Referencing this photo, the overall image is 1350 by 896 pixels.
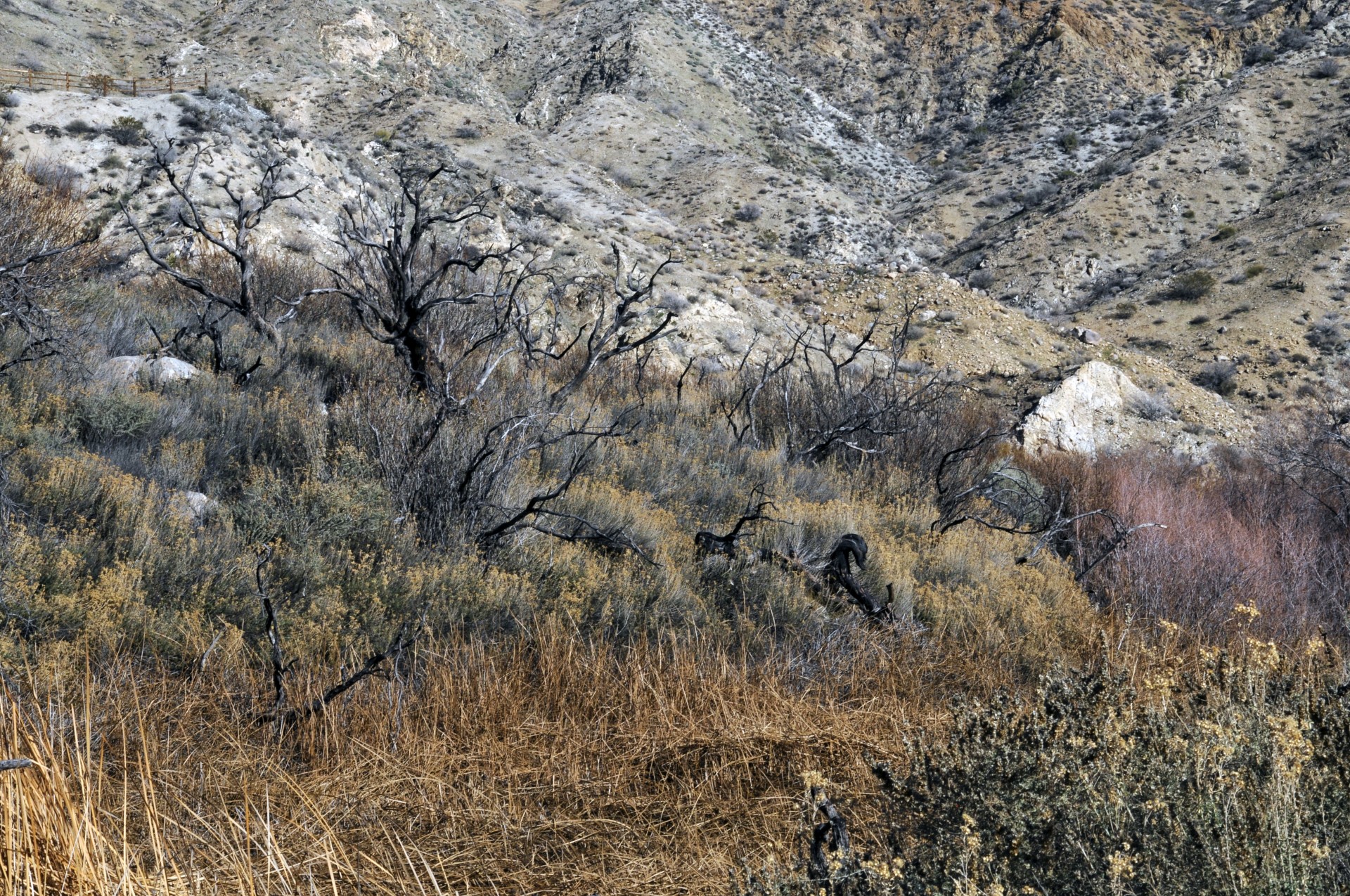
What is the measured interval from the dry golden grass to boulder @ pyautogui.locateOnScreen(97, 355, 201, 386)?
4389 mm

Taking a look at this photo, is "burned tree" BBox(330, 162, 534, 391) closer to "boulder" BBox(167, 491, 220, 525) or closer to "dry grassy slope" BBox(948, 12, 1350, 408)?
"boulder" BBox(167, 491, 220, 525)

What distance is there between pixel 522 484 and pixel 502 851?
3.61 m

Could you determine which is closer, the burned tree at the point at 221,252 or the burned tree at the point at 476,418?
the burned tree at the point at 476,418

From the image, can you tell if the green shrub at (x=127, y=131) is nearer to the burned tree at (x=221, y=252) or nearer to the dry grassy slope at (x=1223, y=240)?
the burned tree at (x=221, y=252)

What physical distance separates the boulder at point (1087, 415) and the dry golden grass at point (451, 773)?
37.3ft

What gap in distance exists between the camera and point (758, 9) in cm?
5262

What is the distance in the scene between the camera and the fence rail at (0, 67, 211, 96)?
20.3m

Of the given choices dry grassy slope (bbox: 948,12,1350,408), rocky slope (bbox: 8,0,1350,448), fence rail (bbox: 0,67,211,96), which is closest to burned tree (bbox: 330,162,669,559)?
rocky slope (bbox: 8,0,1350,448)

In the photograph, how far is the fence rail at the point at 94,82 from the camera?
2033 cm

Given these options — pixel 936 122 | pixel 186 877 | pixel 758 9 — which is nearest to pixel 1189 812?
pixel 186 877

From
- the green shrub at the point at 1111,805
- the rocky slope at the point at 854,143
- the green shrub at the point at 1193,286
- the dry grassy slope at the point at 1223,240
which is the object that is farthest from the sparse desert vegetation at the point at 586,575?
the green shrub at the point at 1193,286

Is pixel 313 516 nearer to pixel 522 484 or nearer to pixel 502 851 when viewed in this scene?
pixel 522 484

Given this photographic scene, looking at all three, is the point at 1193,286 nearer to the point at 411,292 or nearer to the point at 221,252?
the point at 411,292

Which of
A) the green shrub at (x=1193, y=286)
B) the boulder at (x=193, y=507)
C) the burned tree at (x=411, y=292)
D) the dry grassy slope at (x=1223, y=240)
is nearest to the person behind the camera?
the boulder at (x=193, y=507)
